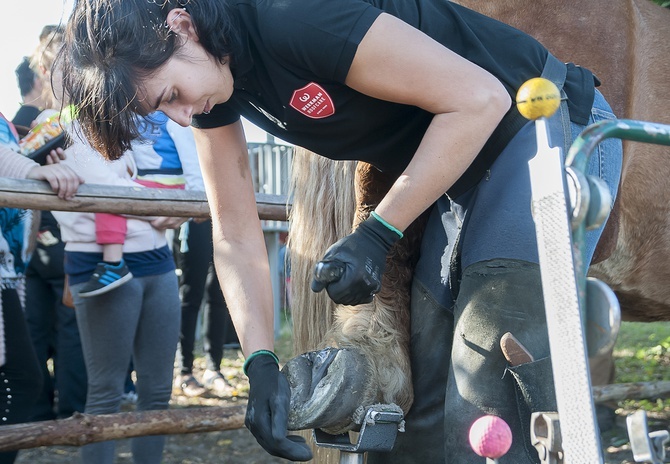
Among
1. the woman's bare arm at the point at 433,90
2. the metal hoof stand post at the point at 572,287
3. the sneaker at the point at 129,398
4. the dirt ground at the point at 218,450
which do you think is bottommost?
the dirt ground at the point at 218,450

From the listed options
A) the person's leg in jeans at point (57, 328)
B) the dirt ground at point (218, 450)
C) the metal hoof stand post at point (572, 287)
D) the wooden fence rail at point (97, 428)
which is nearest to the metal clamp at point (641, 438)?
the metal hoof stand post at point (572, 287)

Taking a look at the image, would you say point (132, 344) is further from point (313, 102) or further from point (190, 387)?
point (313, 102)

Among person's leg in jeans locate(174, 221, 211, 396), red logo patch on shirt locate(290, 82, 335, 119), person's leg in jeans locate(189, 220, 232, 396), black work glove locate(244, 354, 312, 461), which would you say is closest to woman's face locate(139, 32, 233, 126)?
red logo patch on shirt locate(290, 82, 335, 119)

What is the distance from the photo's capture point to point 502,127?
1.51m

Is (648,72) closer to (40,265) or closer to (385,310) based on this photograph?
(385,310)

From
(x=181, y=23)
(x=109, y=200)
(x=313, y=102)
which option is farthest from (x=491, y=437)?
(x=109, y=200)

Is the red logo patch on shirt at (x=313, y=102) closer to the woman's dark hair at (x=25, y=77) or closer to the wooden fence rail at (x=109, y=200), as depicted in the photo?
the wooden fence rail at (x=109, y=200)

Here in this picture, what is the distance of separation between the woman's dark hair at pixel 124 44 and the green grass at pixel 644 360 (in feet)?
11.3

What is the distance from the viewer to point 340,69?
1.37 metres

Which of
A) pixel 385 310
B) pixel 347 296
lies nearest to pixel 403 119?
pixel 347 296

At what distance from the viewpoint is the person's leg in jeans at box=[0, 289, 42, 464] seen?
2668 mm

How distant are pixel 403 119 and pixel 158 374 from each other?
1.83 meters

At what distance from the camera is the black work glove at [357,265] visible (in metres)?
1.38

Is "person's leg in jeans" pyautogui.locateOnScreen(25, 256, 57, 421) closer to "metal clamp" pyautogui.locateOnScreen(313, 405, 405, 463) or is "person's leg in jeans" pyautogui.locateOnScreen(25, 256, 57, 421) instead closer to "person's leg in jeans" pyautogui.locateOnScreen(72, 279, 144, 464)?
"person's leg in jeans" pyautogui.locateOnScreen(72, 279, 144, 464)
